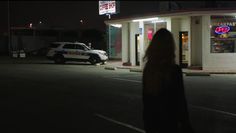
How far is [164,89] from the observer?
168 inches

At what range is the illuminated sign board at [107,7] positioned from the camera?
45500 mm

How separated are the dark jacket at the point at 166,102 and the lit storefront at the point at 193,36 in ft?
65.8

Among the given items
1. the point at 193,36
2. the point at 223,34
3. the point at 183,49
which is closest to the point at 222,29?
the point at 223,34

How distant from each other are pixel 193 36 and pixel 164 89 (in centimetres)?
2468

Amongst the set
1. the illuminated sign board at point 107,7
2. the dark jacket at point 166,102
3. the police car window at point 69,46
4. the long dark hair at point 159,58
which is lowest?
the dark jacket at point 166,102

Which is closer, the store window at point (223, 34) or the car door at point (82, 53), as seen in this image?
the store window at point (223, 34)

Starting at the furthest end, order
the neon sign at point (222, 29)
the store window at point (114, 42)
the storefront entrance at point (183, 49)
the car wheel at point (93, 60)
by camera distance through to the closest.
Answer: the store window at point (114, 42), the car wheel at point (93, 60), the storefront entrance at point (183, 49), the neon sign at point (222, 29)

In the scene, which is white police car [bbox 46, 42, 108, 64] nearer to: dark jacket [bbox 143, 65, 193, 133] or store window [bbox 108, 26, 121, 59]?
store window [bbox 108, 26, 121, 59]

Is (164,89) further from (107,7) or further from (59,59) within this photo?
(107,7)

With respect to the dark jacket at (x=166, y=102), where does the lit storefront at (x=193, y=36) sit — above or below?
above

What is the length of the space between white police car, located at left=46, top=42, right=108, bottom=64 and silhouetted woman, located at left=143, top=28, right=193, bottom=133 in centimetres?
3128

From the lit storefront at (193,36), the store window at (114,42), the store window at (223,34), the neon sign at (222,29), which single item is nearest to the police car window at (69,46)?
the lit storefront at (193,36)

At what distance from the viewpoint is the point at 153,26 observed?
2969cm

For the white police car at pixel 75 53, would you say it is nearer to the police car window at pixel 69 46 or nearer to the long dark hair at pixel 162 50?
the police car window at pixel 69 46
